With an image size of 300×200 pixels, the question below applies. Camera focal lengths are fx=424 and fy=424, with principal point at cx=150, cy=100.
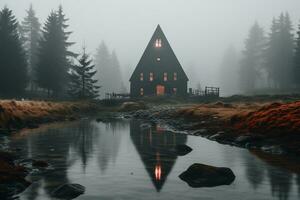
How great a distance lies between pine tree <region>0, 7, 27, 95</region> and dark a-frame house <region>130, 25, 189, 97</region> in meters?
19.5

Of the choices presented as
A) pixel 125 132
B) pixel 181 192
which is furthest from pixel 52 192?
pixel 125 132

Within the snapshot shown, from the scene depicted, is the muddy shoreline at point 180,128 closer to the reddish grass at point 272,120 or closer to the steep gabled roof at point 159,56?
the reddish grass at point 272,120

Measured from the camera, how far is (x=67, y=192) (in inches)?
532

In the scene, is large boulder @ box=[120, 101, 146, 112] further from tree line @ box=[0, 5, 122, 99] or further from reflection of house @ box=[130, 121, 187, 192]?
reflection of house @ box=[130, 121, 187, 192]

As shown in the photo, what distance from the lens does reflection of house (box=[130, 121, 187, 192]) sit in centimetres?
1707

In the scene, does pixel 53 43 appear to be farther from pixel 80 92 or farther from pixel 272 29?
pixel 272 29

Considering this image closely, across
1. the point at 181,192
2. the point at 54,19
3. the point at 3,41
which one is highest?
the point at 54,19

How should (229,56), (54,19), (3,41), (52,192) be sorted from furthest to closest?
(229,56) < (54,19) < (3,41) < (52,192)

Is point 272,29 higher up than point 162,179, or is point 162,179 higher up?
point 272,29

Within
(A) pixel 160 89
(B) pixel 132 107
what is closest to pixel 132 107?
(B) pixel 132 107

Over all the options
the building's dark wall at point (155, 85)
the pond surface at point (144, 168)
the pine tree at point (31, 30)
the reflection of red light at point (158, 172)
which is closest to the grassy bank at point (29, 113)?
the pond surface at point (144, 168)

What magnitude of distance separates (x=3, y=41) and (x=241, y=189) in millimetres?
58634

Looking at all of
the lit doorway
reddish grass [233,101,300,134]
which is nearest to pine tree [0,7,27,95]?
the lit doorway

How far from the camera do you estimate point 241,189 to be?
1463cm
